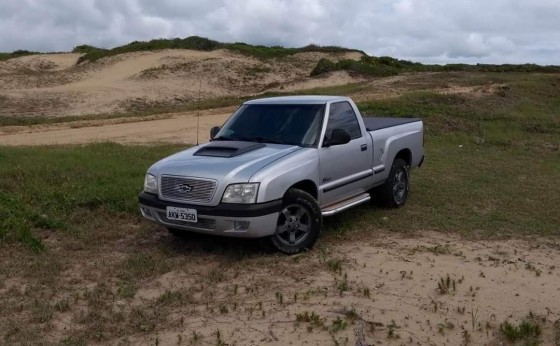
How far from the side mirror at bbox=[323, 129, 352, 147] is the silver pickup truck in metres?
0.01

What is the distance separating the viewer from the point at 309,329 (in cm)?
471

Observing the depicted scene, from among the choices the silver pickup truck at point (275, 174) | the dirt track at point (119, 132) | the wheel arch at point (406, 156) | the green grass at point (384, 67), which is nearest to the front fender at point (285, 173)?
the silver pickup truck at point (275, 174)

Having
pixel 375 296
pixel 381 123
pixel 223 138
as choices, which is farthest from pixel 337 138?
pixel 375 296

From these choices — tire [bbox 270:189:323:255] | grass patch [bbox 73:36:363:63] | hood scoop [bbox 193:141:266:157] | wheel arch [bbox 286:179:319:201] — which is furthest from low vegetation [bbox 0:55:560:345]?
grass patch [bbox 73:36:363:63]

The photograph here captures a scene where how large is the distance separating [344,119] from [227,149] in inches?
69.3

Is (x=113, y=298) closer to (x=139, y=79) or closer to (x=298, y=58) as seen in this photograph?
(x=139, y=79)

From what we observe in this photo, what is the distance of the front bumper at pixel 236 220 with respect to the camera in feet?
20.0

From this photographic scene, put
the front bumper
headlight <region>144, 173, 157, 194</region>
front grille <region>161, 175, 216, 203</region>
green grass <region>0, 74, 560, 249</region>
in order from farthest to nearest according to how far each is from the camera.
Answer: green grass <region>0, 74, 560, 249</region> < headlight <region>144, 173, 157, 194</region> < front grille <region>161, 175, 216, 203</region> < the front bumper

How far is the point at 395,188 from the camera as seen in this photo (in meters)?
8.84

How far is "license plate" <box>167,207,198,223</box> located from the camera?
6.23 m

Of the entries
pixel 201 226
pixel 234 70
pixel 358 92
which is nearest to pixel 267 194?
pixel 201 226

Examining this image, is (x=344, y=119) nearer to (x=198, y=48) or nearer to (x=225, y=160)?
(x=225, y=160)

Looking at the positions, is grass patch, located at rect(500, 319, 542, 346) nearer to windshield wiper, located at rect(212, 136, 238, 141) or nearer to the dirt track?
windshield wiper, located at rect(212, 136, 238, 141)

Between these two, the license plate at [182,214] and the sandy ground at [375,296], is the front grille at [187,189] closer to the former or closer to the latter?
the license plate at [182,214]
